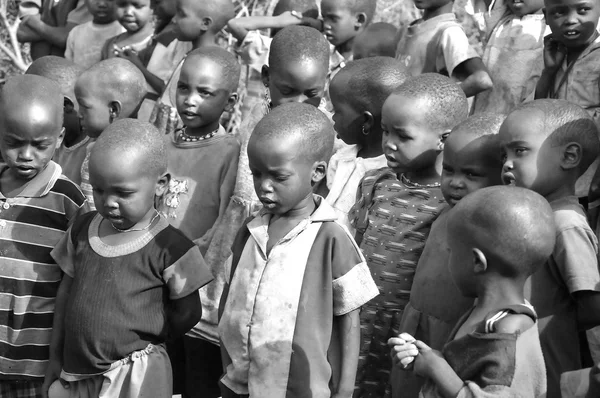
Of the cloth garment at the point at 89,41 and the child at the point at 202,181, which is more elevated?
the child at the point at 202,181

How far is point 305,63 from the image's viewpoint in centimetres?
493

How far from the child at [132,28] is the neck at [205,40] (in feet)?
2.41

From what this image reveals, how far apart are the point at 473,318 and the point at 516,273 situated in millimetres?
199

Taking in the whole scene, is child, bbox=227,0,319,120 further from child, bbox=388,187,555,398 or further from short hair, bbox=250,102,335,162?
child, bbox=388,187,555,398

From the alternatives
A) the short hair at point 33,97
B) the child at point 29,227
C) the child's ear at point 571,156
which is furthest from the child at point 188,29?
the child's ear at point 571,156

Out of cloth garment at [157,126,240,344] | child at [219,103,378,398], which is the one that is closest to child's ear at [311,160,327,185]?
child at [219,103,378,398]

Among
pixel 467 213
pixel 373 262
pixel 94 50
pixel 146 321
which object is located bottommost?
pixel 94 50

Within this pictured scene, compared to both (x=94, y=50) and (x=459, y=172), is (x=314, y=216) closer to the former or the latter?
(x=459, y=172)

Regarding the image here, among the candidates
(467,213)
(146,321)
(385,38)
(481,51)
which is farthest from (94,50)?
(467,213)

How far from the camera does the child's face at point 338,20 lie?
6.43m

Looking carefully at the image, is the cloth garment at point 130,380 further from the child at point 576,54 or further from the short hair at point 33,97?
the child at point 576,54

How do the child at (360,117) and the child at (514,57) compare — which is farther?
the child at (514,57)

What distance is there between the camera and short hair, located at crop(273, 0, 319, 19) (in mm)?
7078

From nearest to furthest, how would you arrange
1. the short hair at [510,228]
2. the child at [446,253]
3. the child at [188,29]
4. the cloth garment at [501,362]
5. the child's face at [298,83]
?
the cloth garment at [501,362] < the short hair at [510,228] < the child at [446,253] < the child's face at [298,83] < the child at [188,29]
